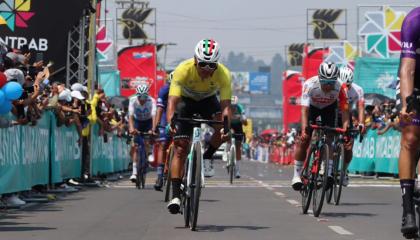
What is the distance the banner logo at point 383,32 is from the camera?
→ 137ft

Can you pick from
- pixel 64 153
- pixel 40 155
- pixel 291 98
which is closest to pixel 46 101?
pixel 40 155

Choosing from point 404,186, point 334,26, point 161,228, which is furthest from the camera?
point 334,26

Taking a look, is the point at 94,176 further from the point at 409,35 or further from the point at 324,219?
the point at 409,35

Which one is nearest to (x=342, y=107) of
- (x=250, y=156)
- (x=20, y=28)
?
(x=20, y=28)

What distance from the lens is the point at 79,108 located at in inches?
861

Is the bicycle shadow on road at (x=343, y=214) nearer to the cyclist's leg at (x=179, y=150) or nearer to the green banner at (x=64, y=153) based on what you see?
the cyclist's leg at (x=179, y=150)

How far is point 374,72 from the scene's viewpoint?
3884 centimetres

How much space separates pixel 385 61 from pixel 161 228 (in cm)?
2801

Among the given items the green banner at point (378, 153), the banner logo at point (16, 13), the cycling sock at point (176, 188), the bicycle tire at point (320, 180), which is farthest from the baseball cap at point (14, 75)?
the green banner at point (378, 153)

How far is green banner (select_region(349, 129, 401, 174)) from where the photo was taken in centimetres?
2811

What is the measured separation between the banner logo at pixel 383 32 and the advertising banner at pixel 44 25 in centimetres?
2035

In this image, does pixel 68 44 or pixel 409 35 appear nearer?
pixel 409 35

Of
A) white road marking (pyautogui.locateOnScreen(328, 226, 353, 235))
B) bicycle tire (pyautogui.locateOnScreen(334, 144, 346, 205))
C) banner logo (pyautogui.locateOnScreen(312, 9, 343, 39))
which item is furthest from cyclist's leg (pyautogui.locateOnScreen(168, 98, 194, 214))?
banner logo (pyautogui.locateOnScreen(312, 9, 343, 39))

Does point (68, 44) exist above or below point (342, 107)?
above
